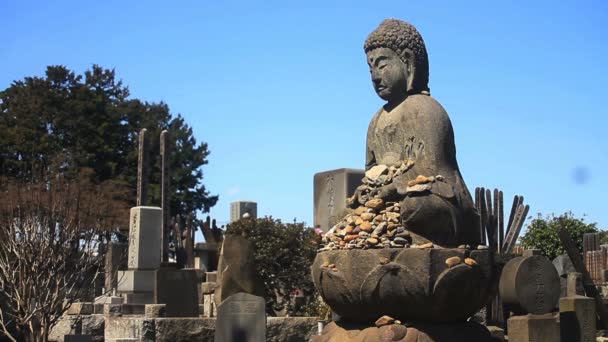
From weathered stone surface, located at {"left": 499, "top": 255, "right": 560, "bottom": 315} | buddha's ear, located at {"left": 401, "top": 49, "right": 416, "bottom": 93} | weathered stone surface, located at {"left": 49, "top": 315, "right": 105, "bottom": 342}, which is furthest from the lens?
weathered stone surface, located at {"left": 49, "top": 315, "right": 105, "bottom": 342}

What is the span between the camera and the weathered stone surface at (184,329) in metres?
13.9

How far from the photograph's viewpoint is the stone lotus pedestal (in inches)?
265

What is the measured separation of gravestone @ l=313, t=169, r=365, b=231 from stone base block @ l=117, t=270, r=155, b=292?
5.28 metres

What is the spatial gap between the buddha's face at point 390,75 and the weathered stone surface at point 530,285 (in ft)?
12.2

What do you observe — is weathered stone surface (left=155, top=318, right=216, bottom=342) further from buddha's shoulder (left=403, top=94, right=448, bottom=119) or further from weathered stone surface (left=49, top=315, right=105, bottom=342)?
buddha's shoulder (left=403, top=94, right=448, bottom=119)

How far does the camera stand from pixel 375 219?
716 cm

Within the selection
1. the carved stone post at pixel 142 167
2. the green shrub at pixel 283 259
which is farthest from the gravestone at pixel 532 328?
the carved stone post at pixel 142 167

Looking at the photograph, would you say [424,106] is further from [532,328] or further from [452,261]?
[532,328]

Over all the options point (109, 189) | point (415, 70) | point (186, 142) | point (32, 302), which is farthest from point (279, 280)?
point (186, 142)

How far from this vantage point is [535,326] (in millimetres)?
10742

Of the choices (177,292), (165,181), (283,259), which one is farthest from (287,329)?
(165,181)

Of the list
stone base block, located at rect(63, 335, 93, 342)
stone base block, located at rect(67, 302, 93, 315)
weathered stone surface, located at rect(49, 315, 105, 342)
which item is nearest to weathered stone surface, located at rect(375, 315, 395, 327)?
stone base block, located at rect(63, 335, 93, 342)

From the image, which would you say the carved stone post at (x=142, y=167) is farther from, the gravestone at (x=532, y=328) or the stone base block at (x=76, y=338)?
the gravestone at (x=532, y=328)

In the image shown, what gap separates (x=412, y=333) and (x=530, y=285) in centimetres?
444
